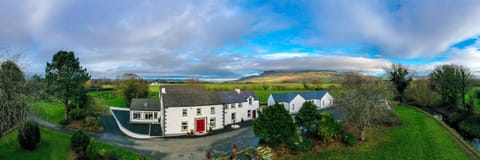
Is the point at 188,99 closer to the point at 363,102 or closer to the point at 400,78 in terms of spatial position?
the point at 363,102

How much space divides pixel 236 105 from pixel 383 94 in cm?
1958

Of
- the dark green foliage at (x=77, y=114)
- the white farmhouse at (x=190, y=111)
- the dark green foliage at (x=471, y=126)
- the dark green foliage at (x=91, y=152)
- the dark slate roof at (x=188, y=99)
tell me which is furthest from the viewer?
the dark green foliage at (x=77, y=114)

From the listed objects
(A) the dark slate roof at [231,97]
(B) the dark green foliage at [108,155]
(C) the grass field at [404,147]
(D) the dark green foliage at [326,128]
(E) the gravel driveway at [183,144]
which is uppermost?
(A) the dark slate roof at [231,97]

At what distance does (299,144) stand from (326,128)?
11.0ft

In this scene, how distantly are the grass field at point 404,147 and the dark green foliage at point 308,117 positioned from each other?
2756mm

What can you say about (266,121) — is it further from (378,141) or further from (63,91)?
(63,91)

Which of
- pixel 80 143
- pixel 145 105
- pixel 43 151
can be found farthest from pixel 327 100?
pixel 43 151

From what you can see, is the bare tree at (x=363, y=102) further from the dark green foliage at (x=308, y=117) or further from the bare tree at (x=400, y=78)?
the bare tree at (x=400, y=78)

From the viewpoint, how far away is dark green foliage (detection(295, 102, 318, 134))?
22.7 metres

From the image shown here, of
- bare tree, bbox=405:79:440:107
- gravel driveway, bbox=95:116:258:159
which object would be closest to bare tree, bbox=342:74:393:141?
gravel driveway, bbox=95:116:258:159

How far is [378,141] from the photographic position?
24.1 meters

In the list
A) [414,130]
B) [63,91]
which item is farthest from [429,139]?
[63,91]

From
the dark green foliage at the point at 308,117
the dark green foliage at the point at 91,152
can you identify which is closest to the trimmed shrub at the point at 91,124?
the dark green foliage at the point at 91,152

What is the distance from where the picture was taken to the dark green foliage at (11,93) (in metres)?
13.9
